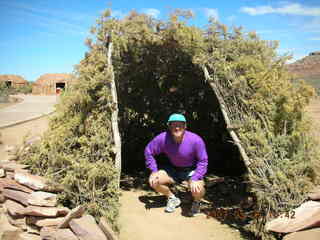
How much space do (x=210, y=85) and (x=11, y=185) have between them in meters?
3.35

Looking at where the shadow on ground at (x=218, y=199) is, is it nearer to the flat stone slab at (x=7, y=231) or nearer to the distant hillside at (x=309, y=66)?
the flat stone slab at (x=7, y=231)

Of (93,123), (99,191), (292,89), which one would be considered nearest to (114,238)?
(99,191)

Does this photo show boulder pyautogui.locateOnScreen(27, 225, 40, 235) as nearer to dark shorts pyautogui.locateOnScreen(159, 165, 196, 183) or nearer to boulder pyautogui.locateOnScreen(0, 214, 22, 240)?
boulder pyautogui.locateOnScreen(0, 214, 22, 240)

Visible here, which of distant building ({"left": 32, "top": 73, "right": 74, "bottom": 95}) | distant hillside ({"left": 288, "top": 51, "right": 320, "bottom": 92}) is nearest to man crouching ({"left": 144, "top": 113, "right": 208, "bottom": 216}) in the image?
distant hillside ({"left": 288, "top": 51, "right": 320, "bottom": 92})

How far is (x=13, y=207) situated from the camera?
3.99 meters

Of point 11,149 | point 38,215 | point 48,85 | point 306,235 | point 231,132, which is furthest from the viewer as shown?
point 48,85

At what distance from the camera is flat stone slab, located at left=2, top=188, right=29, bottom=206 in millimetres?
3923

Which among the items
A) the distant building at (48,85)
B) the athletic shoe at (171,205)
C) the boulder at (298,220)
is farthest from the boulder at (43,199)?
the distant building at (48,85)

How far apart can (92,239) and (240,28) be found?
3998mm

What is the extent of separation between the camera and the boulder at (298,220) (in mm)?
3348

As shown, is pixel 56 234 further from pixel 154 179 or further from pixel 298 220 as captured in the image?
pixel 298 220

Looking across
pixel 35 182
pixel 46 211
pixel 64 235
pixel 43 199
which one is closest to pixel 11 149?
pixel 35 182

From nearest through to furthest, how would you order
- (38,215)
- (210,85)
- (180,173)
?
(38,215), (180,173), (210,85)

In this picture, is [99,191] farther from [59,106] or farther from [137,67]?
[137,67]
